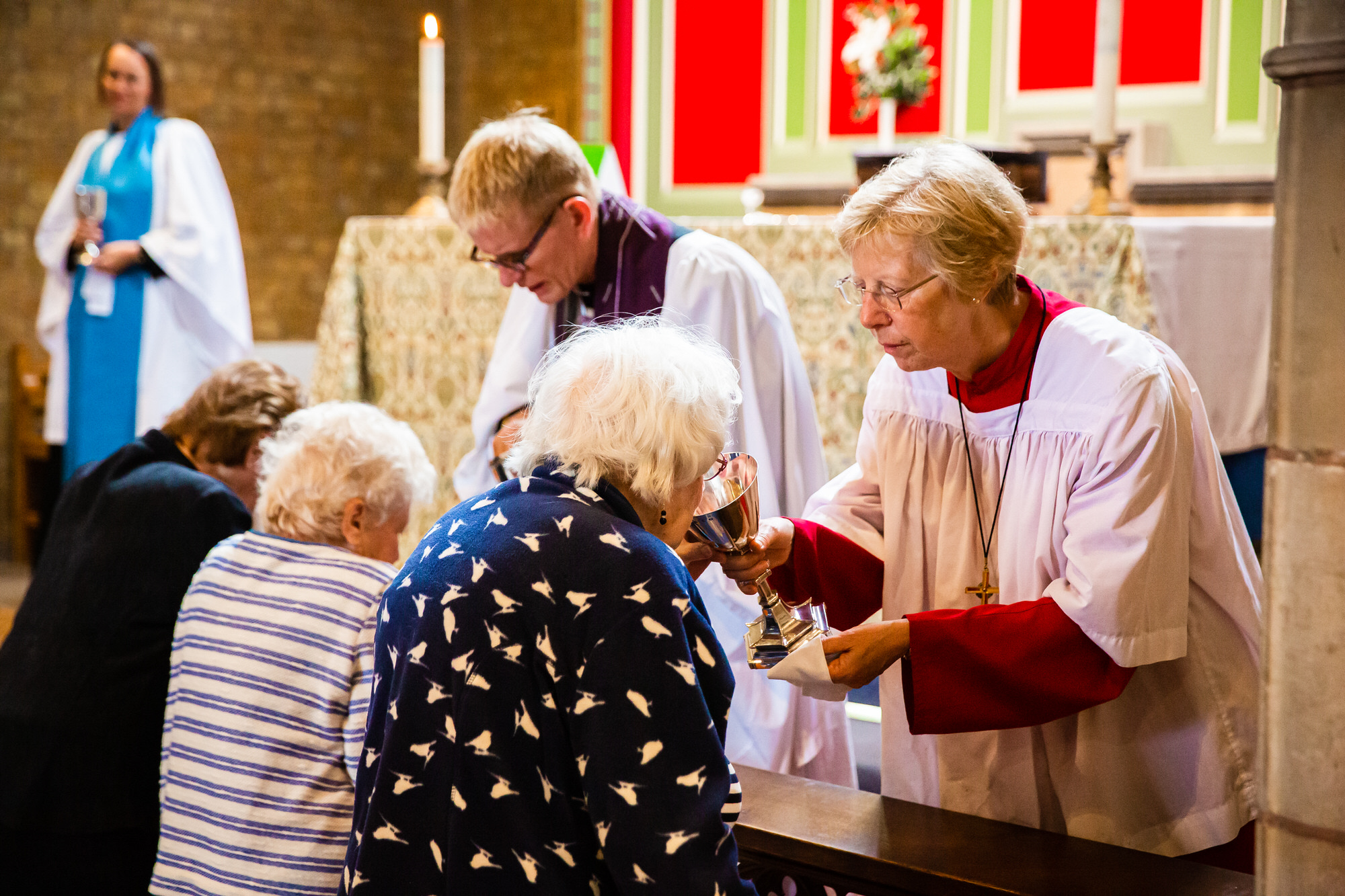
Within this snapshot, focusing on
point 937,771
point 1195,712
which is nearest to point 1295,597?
point 1195,712

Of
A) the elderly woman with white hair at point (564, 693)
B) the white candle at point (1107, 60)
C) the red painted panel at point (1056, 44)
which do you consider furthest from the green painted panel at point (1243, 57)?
the elderly woman with white hair at point (564, 693)

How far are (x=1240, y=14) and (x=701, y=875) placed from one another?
5.60m

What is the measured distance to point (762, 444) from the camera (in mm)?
2791

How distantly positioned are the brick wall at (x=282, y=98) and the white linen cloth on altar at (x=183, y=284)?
279 cm

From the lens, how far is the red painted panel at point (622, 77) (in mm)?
8047

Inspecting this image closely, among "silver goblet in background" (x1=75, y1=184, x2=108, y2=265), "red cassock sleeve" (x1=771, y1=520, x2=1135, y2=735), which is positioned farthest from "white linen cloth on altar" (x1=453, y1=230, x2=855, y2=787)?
"silver goblet in background" (x1=75, y1=184, x2=108, y2=265)

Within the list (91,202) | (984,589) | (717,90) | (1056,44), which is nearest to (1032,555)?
(984,589)

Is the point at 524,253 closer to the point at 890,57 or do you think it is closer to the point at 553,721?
the point at 553,721

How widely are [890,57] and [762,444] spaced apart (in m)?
3.93

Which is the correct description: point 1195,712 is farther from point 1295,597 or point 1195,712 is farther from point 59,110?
point 59,110

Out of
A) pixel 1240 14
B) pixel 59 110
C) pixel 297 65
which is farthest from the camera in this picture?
pixel 297 65

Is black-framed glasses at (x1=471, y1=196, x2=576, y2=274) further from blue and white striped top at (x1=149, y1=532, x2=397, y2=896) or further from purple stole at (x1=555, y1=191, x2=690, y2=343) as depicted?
blue and white striped top at (x1=149, y1=532, x2=397, y2=896)

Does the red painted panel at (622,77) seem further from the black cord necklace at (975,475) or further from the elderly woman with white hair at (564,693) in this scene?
the elderly woman with white hair at (564,693)

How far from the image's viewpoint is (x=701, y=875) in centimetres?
150
